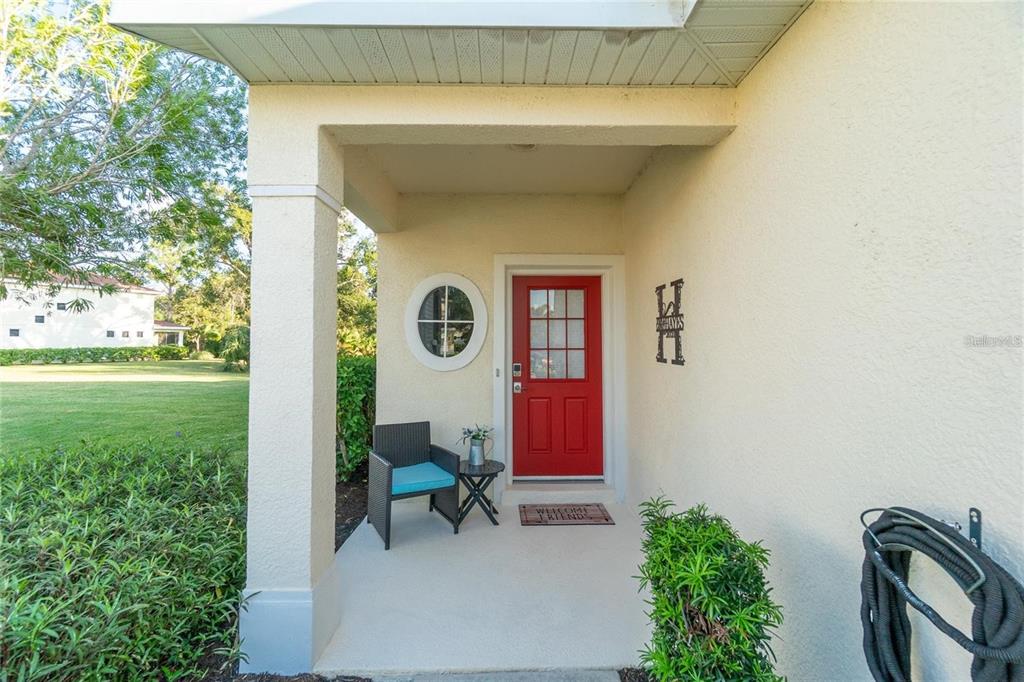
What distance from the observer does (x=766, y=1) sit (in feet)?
5.12

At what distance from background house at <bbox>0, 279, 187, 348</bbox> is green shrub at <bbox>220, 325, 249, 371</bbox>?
98 centimetres

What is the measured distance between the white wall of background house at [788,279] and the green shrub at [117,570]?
0.86 feet

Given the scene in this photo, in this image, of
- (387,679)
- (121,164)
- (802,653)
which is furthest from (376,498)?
(121,164)

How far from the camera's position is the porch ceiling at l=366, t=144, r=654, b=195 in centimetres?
326

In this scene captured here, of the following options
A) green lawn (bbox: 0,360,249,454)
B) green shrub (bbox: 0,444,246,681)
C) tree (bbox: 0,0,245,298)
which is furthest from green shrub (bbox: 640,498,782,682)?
tree (bbox: 0,0,245,298)

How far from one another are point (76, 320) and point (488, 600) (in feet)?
17.8

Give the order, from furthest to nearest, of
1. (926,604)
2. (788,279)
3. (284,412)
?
(284,412) < (788,279) < (926,604)

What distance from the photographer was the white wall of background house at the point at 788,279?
1021 mm

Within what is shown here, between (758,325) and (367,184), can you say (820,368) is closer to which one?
(758,325)

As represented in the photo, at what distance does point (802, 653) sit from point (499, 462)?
2.69 m

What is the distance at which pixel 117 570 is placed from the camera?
1.80 m

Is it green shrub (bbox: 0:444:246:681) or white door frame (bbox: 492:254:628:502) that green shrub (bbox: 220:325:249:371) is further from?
white door frame (bbox: 492:254:628:502)

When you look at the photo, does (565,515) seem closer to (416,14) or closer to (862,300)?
(862,300)

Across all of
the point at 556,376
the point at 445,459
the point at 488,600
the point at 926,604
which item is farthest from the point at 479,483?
the point at 926,604
